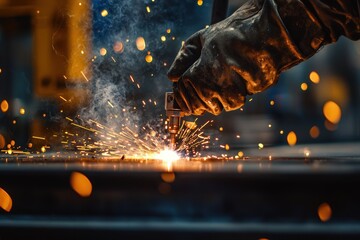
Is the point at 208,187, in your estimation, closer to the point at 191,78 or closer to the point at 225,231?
the point at 225,231

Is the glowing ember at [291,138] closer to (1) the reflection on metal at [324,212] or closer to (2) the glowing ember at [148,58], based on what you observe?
(2) the glowing ember at [148,58]

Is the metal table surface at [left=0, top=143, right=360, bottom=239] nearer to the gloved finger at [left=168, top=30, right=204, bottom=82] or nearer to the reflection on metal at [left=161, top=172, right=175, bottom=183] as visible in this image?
the reflection on metal at [left=161, top=172, right=175, bottom=183]

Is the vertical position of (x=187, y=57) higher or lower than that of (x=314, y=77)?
lower

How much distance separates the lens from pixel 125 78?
327 centimetres

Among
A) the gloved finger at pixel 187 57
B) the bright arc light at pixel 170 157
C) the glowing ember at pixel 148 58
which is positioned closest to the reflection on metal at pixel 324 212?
the gloved finger at pixel 187 57

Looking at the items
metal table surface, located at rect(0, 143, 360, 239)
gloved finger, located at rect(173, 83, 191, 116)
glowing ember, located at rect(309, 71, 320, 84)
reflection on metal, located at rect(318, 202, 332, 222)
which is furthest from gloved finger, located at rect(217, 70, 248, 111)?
glowing ember, located at rect(309, 71, 320, 84)

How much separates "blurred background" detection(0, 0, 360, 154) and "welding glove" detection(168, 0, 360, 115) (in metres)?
1.82

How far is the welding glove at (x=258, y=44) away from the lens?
119 centimetres

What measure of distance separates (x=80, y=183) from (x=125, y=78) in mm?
2140

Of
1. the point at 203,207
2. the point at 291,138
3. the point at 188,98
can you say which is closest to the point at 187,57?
the point at 188,98

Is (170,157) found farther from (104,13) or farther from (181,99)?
(104,13)

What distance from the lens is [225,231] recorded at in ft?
3.45

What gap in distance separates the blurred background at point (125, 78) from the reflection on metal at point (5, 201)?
2005 mm

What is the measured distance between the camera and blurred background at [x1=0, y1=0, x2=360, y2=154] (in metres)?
3.23
